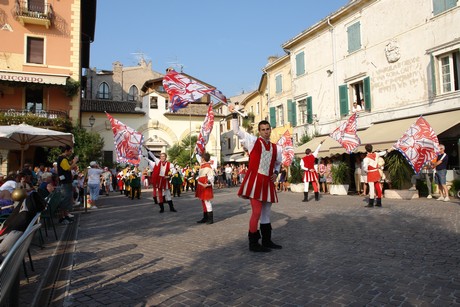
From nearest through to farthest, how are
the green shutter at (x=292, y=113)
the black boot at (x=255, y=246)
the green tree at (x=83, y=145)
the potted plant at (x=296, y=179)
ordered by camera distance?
1. the black boot at (x=255, y=246)
2. the potted plant at (x=296, y=179)
3. the green shutter at (x=292, y=113)
4. the green tree at (x=83, y=145)

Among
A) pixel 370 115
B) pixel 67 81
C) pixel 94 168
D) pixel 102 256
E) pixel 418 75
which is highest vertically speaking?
pixel 67 81

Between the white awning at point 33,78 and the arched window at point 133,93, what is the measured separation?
926 inches

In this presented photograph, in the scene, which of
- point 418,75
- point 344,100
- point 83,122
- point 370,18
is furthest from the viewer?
point 83,122

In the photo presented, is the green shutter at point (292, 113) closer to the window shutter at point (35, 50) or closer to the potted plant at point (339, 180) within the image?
the potted plant at point (339, 180)

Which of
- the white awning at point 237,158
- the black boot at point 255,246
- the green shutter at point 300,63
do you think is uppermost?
the green shutter at point 300,63

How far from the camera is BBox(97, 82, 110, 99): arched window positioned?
156ft

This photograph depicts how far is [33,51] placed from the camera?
25.9 meters

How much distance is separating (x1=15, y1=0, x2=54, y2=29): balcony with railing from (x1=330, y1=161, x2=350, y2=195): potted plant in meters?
22.9

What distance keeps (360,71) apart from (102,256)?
61.4 ft

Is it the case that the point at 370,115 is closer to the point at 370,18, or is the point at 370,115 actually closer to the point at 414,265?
the point at 370,18

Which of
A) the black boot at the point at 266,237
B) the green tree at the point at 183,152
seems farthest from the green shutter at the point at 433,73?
the green tree at the point at 183,152

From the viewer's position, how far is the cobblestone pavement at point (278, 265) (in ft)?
11.6

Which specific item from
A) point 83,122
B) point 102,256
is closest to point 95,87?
point 83,122

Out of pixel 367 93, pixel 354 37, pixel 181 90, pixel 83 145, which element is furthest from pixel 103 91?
pixel 181 90
